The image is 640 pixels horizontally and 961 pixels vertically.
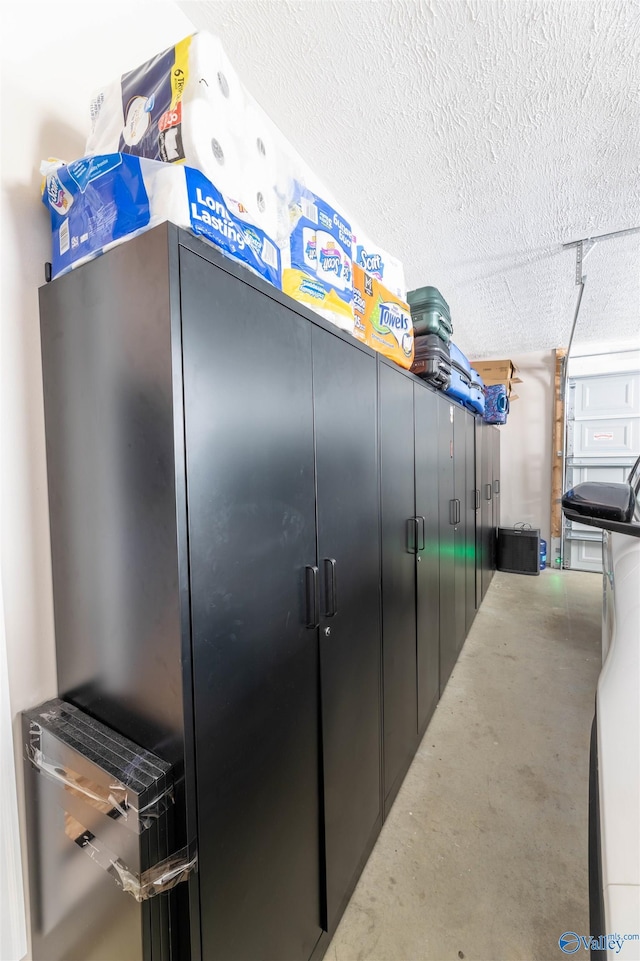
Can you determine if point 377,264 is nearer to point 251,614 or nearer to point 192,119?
point 192,119

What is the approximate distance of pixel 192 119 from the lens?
0.75 meters

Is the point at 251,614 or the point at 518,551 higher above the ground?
the point at 251,614

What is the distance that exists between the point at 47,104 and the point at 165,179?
0.56 metres

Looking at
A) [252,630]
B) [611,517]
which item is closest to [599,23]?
[611,517]

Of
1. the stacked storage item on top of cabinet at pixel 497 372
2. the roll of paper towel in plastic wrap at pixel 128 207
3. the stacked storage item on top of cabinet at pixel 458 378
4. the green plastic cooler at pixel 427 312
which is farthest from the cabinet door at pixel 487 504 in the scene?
the roll of paper towel in plastic wrap at pixel 128 207

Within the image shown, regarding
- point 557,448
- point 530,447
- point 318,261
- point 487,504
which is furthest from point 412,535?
point 530,447

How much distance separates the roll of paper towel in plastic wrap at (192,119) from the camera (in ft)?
2.48

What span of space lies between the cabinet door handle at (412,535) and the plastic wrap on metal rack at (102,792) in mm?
1374

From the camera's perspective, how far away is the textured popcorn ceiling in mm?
1271

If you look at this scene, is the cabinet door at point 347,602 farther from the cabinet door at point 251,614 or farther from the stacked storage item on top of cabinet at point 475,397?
the stacked storage item on top of cabinet at point 475,397

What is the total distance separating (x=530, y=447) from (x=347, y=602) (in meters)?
5.22

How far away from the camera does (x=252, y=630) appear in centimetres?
87

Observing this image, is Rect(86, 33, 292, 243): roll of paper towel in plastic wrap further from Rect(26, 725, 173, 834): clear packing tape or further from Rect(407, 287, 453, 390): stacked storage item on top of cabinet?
Rect(407, 287, 453, 390): stacked storage item on top of cabinet

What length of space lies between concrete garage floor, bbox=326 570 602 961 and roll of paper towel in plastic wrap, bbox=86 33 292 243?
2.22 meters
